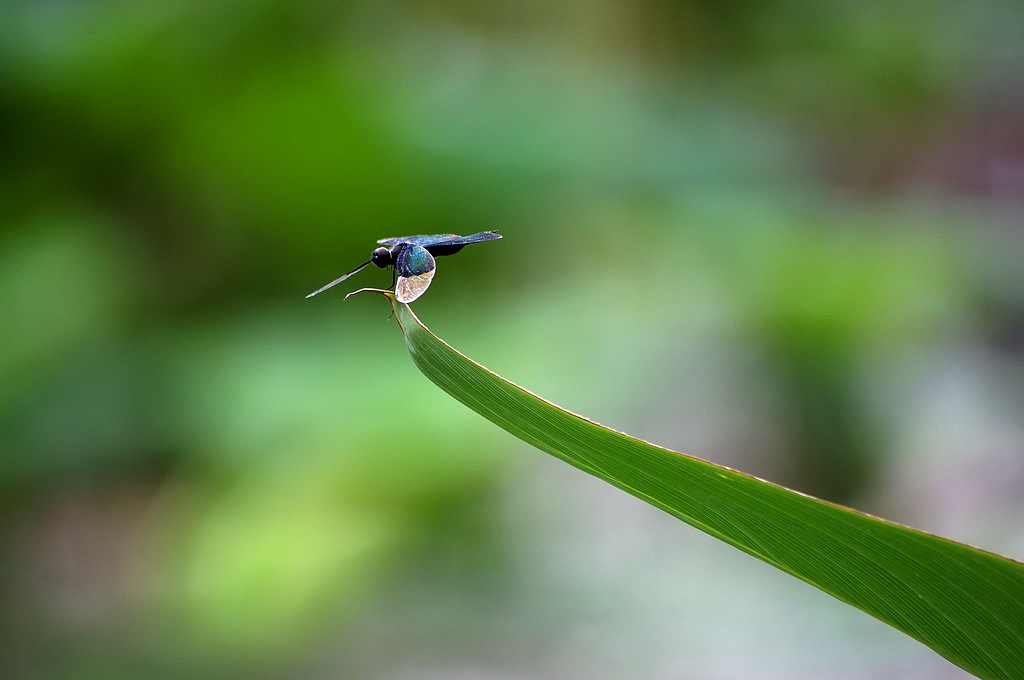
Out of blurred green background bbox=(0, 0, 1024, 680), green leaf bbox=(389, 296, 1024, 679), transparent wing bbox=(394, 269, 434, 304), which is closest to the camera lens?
green leaf bbox=(389, 296, 1024, 679)

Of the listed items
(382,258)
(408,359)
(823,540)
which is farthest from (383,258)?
(408,359)

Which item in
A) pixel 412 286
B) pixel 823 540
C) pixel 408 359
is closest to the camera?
pixel 823 540

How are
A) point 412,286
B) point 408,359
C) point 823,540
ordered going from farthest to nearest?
point 408,359 < point 412,286 < point 823,540

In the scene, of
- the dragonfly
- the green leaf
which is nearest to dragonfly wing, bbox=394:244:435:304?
the dragonfly

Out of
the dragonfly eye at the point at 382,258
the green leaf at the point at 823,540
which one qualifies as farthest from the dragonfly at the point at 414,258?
the green leaf at the point at 823,540

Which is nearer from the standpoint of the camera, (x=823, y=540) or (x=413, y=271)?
(x=823, y=540)

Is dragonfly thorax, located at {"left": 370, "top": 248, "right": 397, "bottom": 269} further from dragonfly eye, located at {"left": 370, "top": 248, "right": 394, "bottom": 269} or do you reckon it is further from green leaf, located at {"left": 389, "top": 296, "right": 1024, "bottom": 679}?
green leaf, located at {"left": 389, "top": 296, "right": 1024, "bottom": 679}

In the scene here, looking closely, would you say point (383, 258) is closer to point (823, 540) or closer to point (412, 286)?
point (412, 286)
